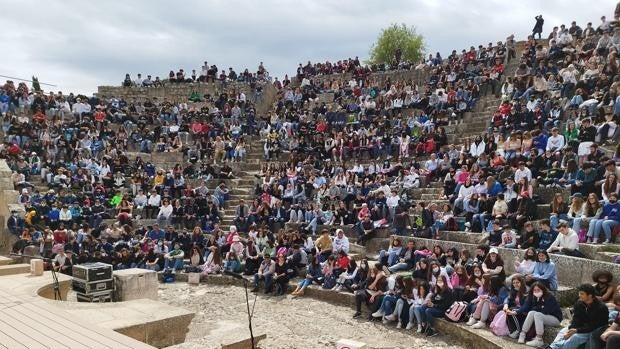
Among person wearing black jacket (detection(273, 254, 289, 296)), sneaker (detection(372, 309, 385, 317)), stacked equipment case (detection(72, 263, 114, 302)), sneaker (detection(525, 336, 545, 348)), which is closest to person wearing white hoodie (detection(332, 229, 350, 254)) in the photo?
person wearing black jacket (detection(273, 254, 289, 296))

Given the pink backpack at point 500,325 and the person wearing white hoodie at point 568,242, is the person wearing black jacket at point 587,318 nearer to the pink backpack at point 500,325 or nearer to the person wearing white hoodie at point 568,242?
the pink backpack at point 500,325

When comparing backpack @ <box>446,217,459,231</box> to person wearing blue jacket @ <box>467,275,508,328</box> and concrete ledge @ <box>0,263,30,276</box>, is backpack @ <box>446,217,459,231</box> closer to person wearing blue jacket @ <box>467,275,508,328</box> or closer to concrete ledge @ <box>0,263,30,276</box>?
person wearing blue jacket @ <box>467,275,508,328</box>

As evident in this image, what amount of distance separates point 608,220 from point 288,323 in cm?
597

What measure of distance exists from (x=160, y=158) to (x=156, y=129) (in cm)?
184

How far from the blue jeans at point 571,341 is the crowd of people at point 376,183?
16mm

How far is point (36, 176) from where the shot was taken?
62.1ft

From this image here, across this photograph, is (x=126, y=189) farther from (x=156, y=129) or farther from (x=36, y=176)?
(x=156, y=129)

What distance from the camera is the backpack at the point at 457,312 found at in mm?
8828

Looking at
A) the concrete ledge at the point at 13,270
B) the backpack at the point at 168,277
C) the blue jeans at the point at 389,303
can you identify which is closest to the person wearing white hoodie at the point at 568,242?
the blue jeans at the point at 389,303

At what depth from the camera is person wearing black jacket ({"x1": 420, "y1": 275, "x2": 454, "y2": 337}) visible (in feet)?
29.7

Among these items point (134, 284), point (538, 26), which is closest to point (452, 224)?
point (134, 284)

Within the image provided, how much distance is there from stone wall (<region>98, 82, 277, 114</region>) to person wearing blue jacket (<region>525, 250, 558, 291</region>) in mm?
20311

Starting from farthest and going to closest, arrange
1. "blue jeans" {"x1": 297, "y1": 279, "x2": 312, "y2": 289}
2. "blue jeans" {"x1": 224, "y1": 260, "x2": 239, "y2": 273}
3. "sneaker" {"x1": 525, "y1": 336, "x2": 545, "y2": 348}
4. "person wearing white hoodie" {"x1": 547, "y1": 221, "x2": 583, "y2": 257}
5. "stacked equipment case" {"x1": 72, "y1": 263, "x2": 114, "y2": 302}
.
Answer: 1. "blue jeans" {"x1": 224, "y1": 260, "x2": 239, "y2": 273}
2. "blue jeans" {"x1": 297, "y1": 279, "x2": 312, "y2": 289}
3. "person wearing white hoodie" {"x1": 547, "y1": 221, "x2": 583, "y2": 257}
4. "stacked equipment case" {"x1": 72, "y1": 263, "x2": 114, "y2": 302}
5. "sneaker" {"x1": 525, "y1": 336, "x2": 545, "y2": 348}

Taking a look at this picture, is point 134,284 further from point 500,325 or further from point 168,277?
point 500,325
